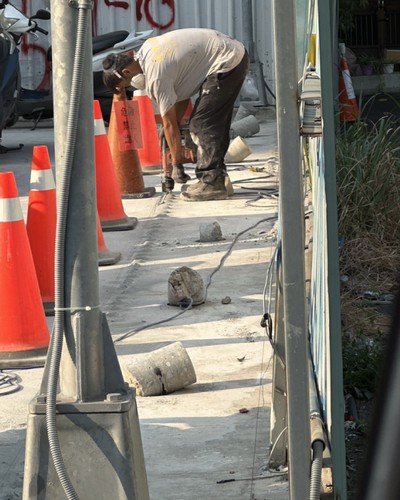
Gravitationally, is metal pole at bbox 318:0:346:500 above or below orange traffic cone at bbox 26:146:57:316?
above

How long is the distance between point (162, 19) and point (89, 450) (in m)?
12.7

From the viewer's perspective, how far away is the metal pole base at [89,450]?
2762mm

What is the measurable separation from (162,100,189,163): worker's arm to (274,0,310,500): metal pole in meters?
6.22

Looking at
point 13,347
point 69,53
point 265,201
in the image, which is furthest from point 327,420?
point 265,201

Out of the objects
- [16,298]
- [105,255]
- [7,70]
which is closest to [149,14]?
[7,70]

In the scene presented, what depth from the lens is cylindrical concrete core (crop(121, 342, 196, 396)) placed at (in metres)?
4.25

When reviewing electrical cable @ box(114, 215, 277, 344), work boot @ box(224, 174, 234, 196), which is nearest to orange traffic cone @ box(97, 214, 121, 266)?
electrical cable @ box(114, 215, 277, 344)

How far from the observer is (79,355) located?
2.79 metres

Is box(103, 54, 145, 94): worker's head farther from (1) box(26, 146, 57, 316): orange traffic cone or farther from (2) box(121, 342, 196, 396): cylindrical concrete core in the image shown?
(2) box(121, 342, 196, 396): cylindrical concrete core

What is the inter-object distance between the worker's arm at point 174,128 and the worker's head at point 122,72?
1.06ft

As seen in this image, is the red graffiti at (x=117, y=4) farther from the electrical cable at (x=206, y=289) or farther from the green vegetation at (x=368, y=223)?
the green vegetation at (x=368, y=223)

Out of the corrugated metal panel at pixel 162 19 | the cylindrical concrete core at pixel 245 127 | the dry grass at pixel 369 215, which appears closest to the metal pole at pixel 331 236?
the dry grass at pixel 369 215

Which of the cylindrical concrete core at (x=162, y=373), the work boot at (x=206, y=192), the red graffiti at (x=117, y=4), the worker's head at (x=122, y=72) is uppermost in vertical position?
the red graffiti at (x=117, y=4)

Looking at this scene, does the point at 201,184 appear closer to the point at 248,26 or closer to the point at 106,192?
the point at 106,192
